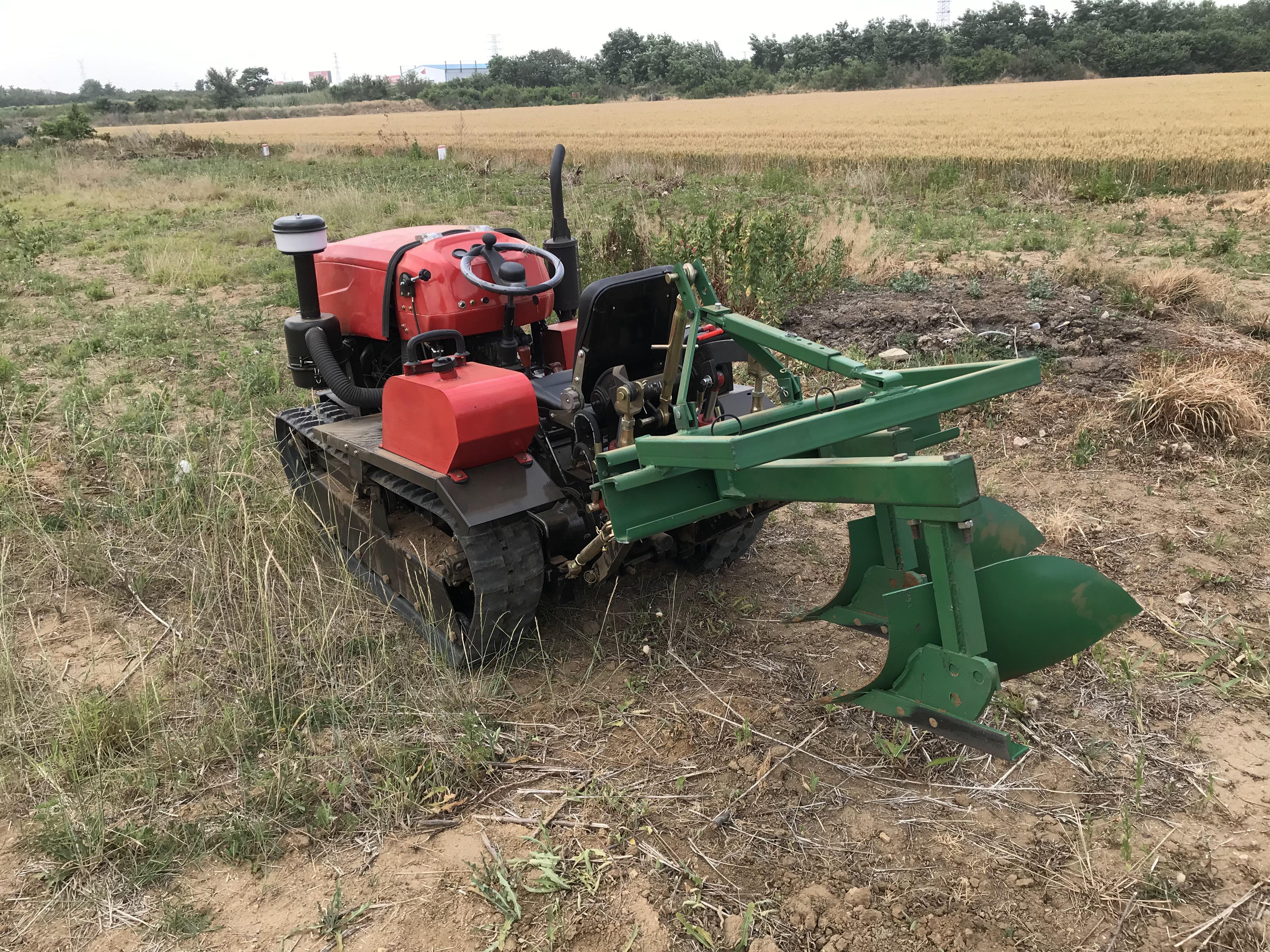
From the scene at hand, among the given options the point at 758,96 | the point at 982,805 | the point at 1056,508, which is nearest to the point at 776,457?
the point at 982,805

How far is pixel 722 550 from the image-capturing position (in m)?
4.02

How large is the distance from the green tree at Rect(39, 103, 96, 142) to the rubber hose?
31047mm

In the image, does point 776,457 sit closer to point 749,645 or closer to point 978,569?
point 978,569

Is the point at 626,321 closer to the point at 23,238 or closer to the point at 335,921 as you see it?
the point at 335,921

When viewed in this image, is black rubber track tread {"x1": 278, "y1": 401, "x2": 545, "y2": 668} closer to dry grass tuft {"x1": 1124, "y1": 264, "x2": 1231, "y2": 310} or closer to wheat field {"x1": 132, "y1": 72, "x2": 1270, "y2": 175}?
dry grass tuft {"x1": 1124, "y1": 264, "x2": 1231, "y2": 310}

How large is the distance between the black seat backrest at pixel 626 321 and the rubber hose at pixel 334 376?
1.15 meters

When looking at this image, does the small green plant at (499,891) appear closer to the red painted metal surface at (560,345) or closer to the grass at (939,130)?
the red painted metal surface at (560,345)

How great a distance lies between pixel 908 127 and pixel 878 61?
106 ft

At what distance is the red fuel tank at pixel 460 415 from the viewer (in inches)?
121

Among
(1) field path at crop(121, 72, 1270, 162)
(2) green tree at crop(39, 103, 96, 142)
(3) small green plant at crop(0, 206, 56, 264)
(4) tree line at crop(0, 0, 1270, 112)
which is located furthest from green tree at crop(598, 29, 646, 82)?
(3) small green plant at crop(0, 206, 56, 264)

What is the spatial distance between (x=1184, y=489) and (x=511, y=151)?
20956mm

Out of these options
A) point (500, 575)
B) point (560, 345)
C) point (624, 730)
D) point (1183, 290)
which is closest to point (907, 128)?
point (1183, 290)

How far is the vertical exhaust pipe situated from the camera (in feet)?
13.6

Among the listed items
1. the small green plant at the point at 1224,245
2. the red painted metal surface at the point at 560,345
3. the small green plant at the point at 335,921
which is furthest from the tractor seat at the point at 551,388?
the small green plant at the point at 1224,245
